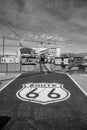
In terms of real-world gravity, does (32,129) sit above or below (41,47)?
below

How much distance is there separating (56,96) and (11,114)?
3400 millimetres

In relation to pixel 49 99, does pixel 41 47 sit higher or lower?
higher

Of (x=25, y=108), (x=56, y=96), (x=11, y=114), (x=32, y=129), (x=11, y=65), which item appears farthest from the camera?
(x=11, y=65)

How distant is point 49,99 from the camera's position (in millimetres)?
7109

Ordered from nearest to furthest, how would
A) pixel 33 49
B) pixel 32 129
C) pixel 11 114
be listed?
pixel 32 129 < pixel 11 114 < pixel 33 49

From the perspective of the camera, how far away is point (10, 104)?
646 cm

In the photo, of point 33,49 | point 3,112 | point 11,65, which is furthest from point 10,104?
point 33,49

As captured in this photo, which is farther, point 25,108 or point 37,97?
point 37,97

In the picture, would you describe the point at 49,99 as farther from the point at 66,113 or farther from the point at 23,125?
the point at 23,125

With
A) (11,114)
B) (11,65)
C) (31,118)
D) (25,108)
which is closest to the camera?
(31,118)

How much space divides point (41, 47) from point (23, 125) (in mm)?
48629

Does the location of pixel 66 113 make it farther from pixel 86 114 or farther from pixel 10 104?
pixel 10 104

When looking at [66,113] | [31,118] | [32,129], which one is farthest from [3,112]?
[66,113]

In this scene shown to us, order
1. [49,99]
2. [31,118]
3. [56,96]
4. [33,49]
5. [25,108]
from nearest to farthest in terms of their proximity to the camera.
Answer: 1. [31,118]
2. [25,108]
3. [49,99]
4. [56,96]
5. [33,49]
